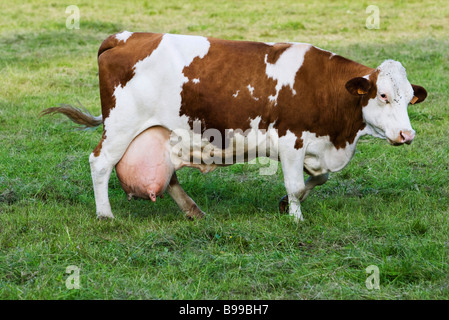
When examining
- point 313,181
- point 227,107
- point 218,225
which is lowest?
point 218,225

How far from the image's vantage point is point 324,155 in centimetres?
564

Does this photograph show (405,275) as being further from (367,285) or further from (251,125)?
(251,125)

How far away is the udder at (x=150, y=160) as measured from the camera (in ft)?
18.4

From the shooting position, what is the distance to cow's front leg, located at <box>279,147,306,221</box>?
216 inches

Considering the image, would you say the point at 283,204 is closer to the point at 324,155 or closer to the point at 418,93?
the point at 324,155

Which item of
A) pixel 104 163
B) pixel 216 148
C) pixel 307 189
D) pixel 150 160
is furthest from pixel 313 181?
pixel 104 163

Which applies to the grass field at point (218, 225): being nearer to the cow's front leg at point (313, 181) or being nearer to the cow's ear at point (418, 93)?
the cow's front leg at point (313, 181)

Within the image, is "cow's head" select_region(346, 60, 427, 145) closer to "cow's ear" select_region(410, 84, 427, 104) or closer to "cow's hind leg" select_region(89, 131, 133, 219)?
"cow's ear" select_region(410, 84, 427, 104)

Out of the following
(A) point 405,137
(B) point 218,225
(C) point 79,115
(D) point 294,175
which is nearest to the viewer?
(A) point 405,137

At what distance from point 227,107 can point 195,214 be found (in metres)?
1.03

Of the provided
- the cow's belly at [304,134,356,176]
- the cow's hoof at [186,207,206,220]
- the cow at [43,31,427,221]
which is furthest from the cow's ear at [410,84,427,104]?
the cow's hoof at [186,207,206,220]

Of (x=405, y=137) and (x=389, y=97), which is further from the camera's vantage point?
(x=389, y=97)

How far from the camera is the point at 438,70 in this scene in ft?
36.8

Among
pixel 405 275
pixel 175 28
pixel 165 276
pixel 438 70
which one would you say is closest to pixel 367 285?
pixel 405 275
